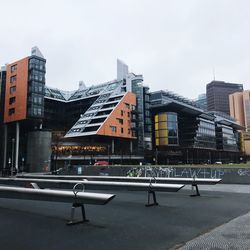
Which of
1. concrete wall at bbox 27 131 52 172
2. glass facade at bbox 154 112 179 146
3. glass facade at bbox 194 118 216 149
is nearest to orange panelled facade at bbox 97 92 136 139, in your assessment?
glass facade at bbox 154 112 179 146

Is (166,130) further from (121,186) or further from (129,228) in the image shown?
(129,228)

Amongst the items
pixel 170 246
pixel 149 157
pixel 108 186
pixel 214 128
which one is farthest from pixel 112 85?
pixel 170 246

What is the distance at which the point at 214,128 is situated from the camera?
136875mm

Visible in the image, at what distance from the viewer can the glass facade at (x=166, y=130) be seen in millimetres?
110500

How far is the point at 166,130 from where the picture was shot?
364ft

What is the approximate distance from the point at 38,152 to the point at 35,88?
1452cm

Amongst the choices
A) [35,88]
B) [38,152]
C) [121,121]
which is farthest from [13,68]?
[121,121]

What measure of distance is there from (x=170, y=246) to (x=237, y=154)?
495ft

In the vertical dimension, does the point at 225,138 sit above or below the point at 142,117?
below

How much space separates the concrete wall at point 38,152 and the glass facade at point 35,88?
4.81 metres

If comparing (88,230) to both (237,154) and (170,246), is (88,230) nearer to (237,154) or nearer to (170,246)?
(170,246)

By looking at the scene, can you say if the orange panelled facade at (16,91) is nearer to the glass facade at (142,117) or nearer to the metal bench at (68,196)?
the glass facade at (142,117)

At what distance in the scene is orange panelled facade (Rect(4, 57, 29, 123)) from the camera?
71.5m

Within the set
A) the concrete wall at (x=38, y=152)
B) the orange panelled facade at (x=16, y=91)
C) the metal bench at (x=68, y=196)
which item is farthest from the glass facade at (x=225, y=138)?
the metal bench at (x=68, y=196)
